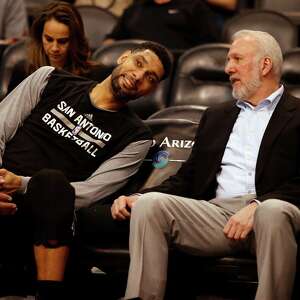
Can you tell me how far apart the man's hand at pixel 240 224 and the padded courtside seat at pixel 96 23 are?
2.48 m

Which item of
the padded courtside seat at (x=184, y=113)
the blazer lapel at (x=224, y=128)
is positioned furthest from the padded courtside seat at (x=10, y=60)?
the blazer lapel at (x=224, y=128)

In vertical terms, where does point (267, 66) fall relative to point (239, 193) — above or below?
above

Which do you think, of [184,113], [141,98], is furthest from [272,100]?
[141,98]

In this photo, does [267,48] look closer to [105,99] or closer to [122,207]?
[105,99]

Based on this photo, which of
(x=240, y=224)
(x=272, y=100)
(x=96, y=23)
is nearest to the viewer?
(x=240, y=224)

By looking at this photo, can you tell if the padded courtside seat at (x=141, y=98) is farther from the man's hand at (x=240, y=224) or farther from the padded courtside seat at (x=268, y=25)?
the man's hand at (x=240, y=224)

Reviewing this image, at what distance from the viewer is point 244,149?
9.81 ft

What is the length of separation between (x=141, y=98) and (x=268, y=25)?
1.03 metres

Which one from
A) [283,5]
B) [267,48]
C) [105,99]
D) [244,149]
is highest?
[283,5]

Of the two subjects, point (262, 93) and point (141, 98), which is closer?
point (262, 93)

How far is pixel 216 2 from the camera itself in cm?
502

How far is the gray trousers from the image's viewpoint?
2.49 meters

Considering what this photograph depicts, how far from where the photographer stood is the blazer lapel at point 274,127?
2.90m

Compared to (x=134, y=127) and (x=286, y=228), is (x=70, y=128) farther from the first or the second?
(x=286, y=228)
